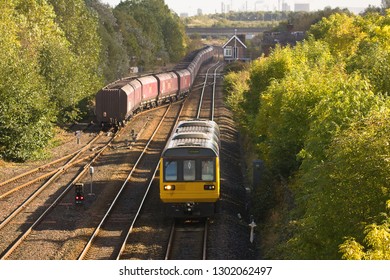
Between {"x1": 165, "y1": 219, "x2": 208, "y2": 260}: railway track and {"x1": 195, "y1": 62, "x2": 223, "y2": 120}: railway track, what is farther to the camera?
{"x1": 195, "y1": 62, "x2": 223, "y2": 120}: railway track

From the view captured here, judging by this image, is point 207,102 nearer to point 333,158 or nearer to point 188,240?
point 188,240

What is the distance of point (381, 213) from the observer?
10914 millimetres

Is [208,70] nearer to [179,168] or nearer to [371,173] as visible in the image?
[179,168]

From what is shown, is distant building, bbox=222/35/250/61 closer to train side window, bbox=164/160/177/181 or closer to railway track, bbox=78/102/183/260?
railway track, bbox=78/102/183/260

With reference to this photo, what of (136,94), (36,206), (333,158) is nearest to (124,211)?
(36,206)

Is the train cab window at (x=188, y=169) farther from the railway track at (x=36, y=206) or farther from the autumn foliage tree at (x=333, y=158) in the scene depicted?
the railway track at (x=36, y=206)

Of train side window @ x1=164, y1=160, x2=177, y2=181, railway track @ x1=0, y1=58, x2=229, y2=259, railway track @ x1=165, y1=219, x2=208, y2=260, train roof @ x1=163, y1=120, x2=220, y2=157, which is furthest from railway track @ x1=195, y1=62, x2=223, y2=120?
train side window @ x1=164, y1=160, x2=177, y2=181

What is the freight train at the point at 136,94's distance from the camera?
44156mm

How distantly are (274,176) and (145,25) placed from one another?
291 ft

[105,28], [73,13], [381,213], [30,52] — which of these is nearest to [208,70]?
[105,28]

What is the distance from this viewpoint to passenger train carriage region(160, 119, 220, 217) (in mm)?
21766

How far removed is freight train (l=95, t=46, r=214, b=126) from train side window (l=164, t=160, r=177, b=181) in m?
22.6

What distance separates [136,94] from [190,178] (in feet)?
89.0

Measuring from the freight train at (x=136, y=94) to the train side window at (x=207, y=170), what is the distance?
74.9 ft
